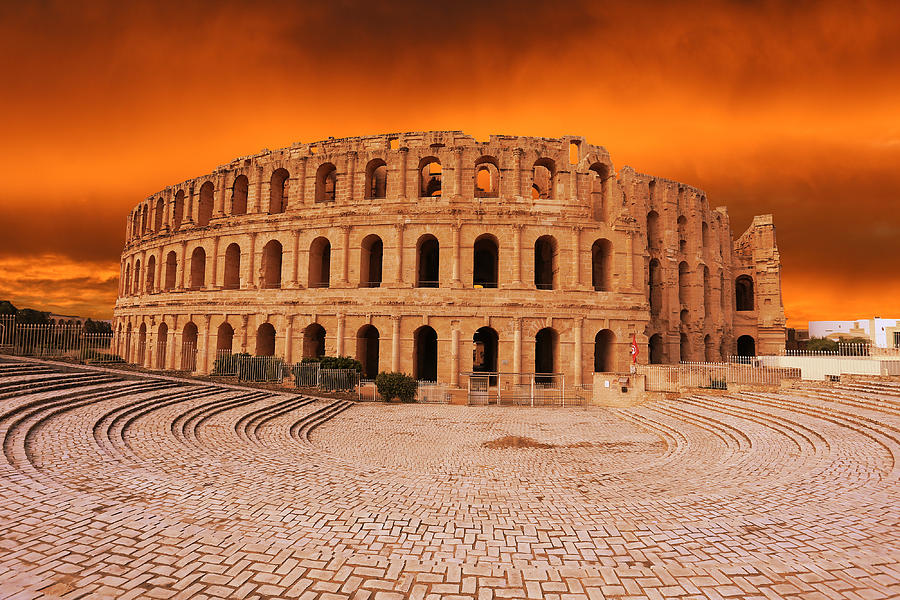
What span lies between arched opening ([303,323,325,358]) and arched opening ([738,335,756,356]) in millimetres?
36535

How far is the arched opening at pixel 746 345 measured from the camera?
3777 cm

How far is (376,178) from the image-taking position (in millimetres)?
28094

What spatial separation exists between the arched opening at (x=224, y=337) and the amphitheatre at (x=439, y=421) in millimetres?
204

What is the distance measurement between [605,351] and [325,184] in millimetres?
21524

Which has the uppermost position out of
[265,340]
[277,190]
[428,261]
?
[277,190]

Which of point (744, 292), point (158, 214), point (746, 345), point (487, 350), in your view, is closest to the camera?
point (158, 214)

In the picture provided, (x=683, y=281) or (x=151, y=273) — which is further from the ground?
(x=151, y=273)

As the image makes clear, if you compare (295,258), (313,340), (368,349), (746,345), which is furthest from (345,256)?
(746,345)

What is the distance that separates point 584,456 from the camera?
34.6 feet

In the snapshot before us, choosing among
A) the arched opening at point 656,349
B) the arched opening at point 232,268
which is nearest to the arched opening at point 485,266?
the arched opening at point 656,349

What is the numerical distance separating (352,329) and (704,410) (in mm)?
17738

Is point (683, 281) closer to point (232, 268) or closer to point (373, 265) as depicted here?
point (373, 265)

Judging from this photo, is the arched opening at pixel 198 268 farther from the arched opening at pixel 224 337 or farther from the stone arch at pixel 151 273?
the stone arch at pixel 151 273

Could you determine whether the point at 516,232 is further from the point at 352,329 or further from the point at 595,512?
the point at 595,512
